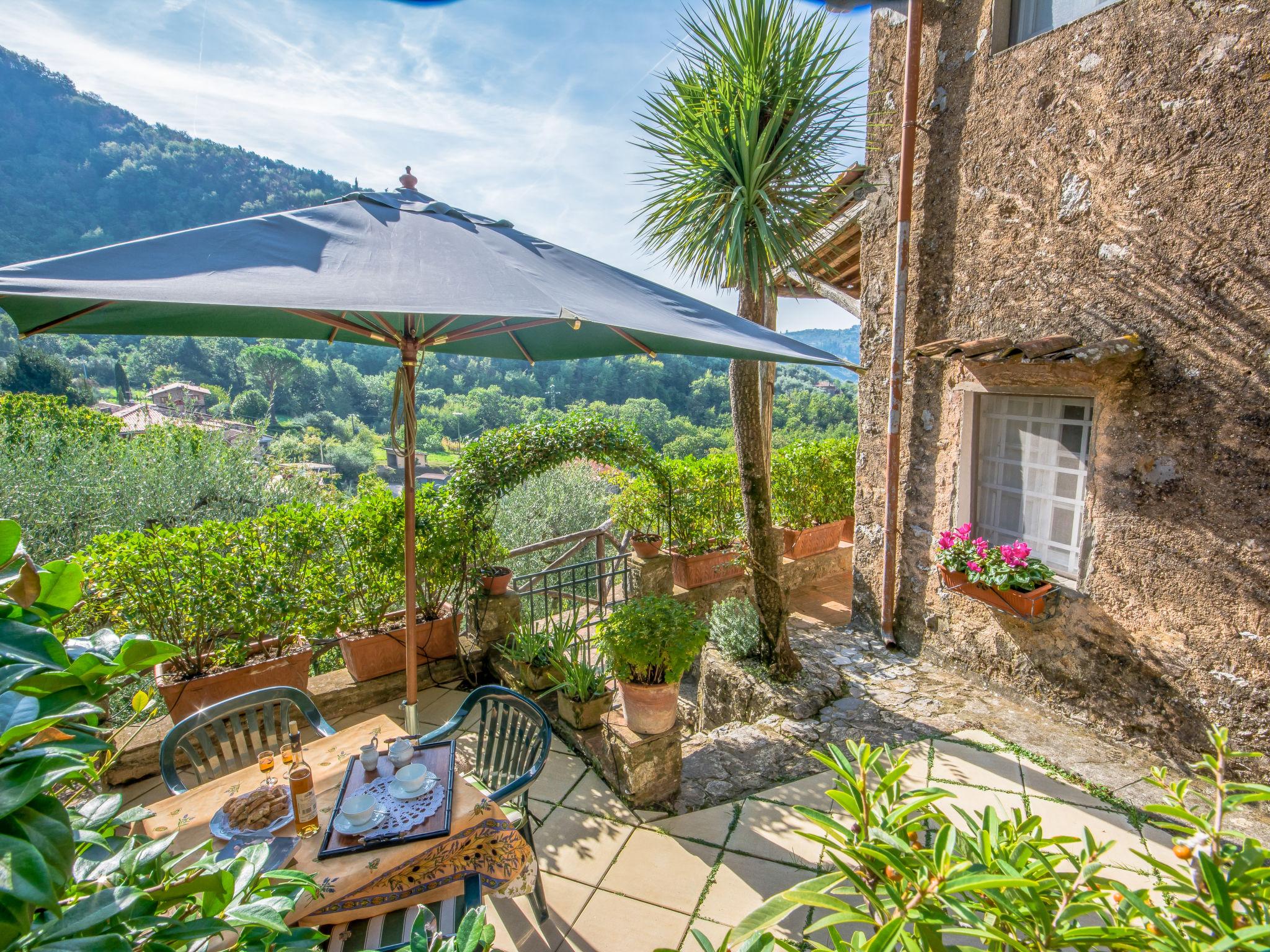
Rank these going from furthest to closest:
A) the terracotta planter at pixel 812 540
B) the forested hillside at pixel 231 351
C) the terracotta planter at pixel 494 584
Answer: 1. the forested hillside at pixel 231 351
2. the terracotta planter at pixel 812 540
3. the terracotta planter at pixel 494 584

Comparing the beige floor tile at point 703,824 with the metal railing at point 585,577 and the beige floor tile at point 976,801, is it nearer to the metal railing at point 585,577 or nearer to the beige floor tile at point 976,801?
the beige floor tile at point 976,801

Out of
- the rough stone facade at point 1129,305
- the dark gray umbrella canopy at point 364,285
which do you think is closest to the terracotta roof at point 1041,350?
the rough stone facade at point 1129,305

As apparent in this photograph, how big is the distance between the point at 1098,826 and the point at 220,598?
175 inches

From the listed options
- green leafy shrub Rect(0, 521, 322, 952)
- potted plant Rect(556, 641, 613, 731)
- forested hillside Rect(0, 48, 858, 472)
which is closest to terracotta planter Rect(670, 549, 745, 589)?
potted plant Rect(556, 641, 613, 731)

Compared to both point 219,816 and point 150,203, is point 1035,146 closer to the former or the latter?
point 219,816

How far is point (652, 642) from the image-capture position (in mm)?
2994

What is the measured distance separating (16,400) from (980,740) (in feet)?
41.3

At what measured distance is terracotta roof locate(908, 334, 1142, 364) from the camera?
117 inches

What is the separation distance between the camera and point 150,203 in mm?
36375

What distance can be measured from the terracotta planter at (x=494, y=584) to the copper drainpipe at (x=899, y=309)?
2740mm

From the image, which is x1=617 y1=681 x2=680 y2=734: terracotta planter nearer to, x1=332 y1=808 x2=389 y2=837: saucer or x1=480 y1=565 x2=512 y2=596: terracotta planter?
x1=332 y1=808 x2=389 y2=837: saucer

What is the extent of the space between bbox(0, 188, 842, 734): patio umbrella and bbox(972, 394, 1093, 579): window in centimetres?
216

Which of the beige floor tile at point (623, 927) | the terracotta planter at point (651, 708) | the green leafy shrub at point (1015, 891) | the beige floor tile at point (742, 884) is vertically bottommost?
the beige floor tile at point (623, 927)

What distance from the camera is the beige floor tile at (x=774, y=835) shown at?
251cm
